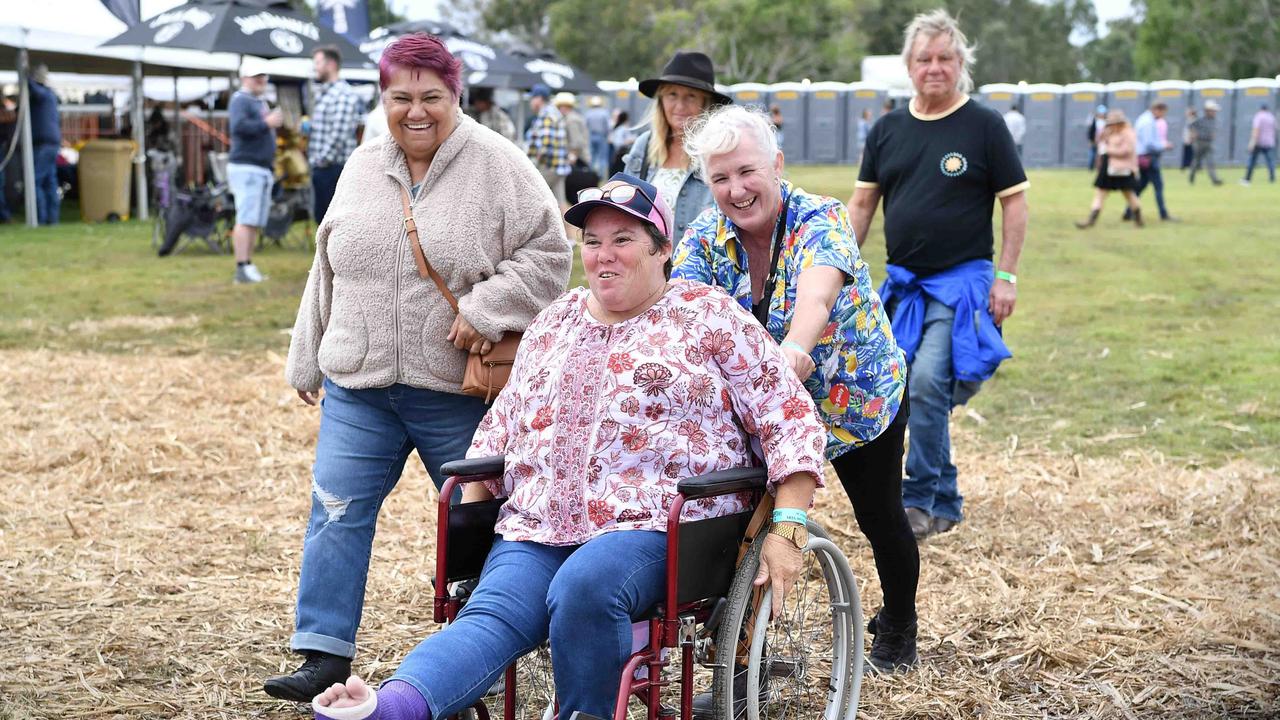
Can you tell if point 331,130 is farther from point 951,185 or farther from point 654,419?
point 654,419

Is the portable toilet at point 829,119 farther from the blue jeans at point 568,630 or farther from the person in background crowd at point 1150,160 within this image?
the blue jeans at point 568,630

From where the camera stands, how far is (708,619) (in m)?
3.28

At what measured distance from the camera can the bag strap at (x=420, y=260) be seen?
382 cm

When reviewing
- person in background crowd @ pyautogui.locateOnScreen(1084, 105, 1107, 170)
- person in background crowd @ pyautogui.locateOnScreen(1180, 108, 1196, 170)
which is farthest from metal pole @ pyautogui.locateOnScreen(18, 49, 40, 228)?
person in background crowd @ pyautogui.locateOnScreen(1180, 108, 1196, 170)

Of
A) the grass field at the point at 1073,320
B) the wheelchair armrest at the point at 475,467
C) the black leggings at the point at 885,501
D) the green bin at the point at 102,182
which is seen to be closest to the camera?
the wheelchair armrest at the point at 475,467

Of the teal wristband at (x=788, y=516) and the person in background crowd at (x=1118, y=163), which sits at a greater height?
the person in background crowd at (x=1118, y=163)

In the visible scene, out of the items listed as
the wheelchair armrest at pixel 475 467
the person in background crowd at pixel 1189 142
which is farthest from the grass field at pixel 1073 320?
the person in background crowd at pixel 1189 142

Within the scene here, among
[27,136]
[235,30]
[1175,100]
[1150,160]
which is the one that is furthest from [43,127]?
[1175,100]

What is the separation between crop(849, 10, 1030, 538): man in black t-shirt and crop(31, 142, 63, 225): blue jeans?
1704 centimetres

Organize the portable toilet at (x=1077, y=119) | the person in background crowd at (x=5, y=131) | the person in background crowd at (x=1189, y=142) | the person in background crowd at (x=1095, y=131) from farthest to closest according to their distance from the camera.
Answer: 1. the portable toilet at (x=1077, y=119)
2. the person in background crowd at (x=1095, y=131)
3. the person in background crowd at (x=1189, y=142)
4. the person in background crowd at (x=5, y=131)

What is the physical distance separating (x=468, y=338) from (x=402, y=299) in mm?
215

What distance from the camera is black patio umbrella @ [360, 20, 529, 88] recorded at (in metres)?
20.7

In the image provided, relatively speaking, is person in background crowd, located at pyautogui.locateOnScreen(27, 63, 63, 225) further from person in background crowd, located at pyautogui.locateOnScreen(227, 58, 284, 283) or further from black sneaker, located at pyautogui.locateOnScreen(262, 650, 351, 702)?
black sneaker, located at pyautogui.locateOnScreen(262, 650, 351, 702)

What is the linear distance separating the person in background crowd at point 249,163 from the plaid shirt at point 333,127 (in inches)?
31.3
